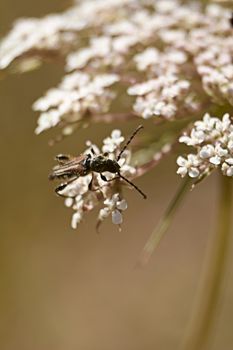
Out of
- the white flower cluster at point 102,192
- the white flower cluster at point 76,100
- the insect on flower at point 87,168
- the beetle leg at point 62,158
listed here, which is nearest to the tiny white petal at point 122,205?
the white flower cluster at point 102,192

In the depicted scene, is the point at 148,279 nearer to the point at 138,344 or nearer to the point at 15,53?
the point at 138,344

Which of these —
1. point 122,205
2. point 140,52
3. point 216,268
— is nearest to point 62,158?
point 122,205

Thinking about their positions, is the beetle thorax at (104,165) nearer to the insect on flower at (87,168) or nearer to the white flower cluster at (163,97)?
the insect on flower at (87,168)

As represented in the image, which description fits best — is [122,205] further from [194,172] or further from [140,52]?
[140,52]

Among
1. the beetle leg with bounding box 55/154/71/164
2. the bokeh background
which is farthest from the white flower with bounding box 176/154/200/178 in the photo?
the bokeh background

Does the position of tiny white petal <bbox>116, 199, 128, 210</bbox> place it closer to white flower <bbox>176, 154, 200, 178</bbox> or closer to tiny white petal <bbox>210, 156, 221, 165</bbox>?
white flower <bbox>176, 154, 200, 178</bbox>

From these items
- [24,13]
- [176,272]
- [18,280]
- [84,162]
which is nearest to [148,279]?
[176,272]

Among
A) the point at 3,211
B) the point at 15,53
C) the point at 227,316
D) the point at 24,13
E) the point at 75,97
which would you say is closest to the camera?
the point at 75,97
